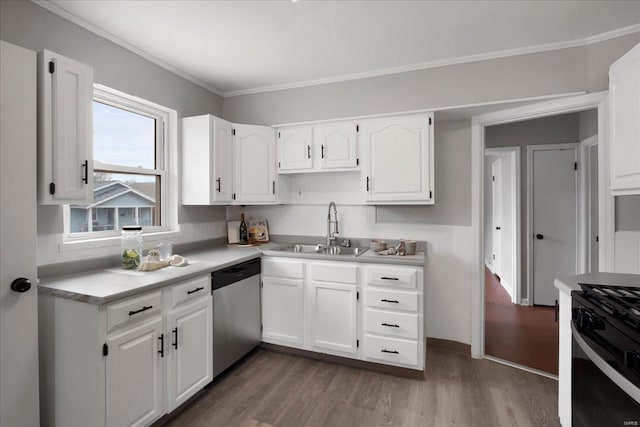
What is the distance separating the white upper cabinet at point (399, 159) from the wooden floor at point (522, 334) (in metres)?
1.56

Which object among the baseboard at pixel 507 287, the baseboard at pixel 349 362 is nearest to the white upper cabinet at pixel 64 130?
the baseboard at pixel 349 362

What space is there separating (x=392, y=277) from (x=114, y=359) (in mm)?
1838

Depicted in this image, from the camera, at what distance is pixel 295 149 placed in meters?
3.08

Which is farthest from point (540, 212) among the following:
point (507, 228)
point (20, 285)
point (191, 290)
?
point (20, 285)

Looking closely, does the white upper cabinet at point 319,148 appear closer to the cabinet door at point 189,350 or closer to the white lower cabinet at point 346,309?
the white lower cabinet at point 346,309

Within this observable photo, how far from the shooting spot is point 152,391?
1791mm

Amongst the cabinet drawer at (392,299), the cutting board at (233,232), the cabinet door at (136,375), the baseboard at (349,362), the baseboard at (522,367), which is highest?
the cutting board at (233,232)

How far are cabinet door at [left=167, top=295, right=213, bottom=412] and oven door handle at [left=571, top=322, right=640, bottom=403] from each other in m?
2.08

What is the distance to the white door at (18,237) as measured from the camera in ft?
4.81

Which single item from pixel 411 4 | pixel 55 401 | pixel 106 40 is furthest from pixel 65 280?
pixel 411 4

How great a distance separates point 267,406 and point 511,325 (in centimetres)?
279

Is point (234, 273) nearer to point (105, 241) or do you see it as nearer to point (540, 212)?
point (105, 241)

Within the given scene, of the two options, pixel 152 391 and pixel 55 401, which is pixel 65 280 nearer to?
pixel 55 401

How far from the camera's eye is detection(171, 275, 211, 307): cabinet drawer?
1950 millimetres
